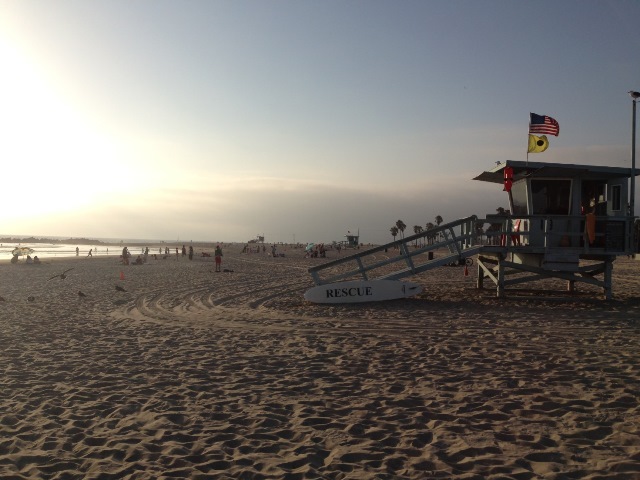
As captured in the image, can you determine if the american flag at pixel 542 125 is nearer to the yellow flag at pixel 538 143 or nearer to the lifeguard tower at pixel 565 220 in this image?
the yellow flag at pixel 538 143

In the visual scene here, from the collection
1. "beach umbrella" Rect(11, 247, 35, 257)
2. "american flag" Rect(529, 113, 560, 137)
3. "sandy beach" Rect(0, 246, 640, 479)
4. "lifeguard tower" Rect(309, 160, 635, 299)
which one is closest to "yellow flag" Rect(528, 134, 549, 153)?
"american flag" Rect(529, 113, 560, 137)

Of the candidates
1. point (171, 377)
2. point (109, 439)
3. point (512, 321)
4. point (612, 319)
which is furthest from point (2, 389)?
point (612, 319)

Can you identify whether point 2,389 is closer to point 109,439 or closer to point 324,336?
point 109,439

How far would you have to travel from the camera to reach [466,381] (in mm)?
7047

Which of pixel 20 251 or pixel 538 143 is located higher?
pixel 538 143

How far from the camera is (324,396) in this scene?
21.5 ft

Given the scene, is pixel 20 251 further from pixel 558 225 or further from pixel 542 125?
pixel 558 225

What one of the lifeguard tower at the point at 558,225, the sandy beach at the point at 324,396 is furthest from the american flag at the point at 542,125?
the sandy beach at the point at 324,396

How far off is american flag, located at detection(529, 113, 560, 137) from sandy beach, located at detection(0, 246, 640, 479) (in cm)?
675

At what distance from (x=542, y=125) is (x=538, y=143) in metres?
0.70

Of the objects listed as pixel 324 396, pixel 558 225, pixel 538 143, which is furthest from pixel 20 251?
pixel 324 396

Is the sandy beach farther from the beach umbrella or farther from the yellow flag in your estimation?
the beach umbrella

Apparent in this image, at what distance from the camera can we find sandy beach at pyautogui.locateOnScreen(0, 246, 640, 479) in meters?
4.69

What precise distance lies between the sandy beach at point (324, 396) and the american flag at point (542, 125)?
6.75 meters
